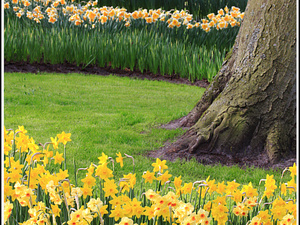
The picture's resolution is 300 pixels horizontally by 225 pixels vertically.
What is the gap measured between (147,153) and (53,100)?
7.43 ft

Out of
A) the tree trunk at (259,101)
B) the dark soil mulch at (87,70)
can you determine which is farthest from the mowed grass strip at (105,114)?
the dark soil mulch at (87,70)

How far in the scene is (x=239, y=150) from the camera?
3369 millimetres

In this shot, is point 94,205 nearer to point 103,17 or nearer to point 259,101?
point 259,101

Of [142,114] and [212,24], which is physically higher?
[212,24]

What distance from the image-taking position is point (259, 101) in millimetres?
3236

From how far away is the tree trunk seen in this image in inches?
126

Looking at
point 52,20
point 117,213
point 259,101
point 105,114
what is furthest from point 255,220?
point 52,20

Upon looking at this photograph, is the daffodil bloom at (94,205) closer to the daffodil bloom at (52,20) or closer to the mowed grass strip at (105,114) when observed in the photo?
the mowed grass strip at (105,114)

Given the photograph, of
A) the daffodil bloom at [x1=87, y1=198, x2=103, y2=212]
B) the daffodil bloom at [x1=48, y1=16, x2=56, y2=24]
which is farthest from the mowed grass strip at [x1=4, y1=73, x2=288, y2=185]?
the daffodil bloom at [x1=87, y1=198, x2=103, y2=212]

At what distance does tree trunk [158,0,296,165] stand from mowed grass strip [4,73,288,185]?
0.21 meters

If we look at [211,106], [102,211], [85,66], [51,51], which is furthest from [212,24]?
[102,211]

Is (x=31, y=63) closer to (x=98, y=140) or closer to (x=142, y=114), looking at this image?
(x=142, y=114)

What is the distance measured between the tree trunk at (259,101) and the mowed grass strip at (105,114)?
0.70 ft

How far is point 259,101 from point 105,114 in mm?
2176
